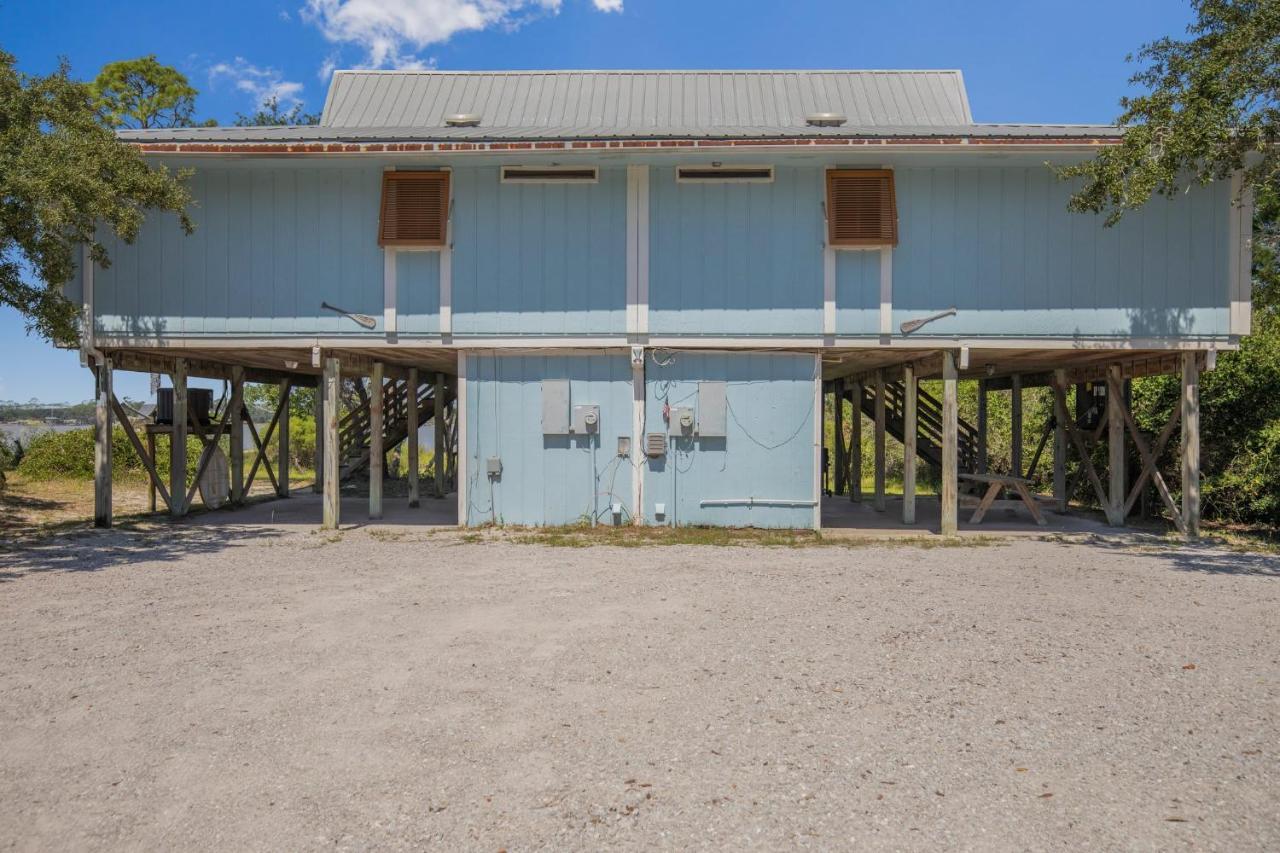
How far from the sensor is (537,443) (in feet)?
37.2

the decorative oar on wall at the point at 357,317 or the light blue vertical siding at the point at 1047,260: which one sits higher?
the light blue vertical siding at the point at 1047,260

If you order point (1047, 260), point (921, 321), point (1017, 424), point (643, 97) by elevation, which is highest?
point (643, 97)

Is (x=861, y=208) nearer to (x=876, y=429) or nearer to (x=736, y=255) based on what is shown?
(x=736, y=255)

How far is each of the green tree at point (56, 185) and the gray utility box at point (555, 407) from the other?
5420mm

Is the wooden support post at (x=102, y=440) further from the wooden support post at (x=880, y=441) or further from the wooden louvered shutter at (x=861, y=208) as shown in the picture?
the wooden support post at (x=880, y=441)

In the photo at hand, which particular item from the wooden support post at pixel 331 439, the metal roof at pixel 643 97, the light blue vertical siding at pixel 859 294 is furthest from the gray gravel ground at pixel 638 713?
the metal roof at pixel 643 97

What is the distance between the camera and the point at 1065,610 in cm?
662

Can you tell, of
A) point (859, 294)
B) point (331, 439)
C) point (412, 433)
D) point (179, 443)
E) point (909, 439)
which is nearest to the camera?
point (859, 294)

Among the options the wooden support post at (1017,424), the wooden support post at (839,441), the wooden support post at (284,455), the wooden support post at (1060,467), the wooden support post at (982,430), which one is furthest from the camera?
the wooden support post at (839,441)

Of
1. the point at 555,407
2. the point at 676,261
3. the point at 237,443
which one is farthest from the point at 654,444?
the point at 237,443

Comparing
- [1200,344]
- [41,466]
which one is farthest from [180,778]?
[41,466]

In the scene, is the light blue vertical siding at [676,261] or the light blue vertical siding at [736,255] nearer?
the light blue vertical siding at [676,261]

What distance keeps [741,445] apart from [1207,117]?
6.78m

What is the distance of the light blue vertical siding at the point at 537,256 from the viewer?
11086mm
